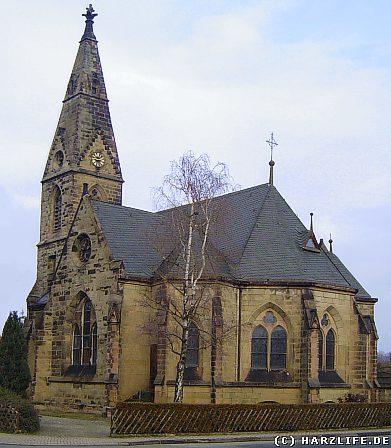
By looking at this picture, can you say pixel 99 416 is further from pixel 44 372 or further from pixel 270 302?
pixel 270 302

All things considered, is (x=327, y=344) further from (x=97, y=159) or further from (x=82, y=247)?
(x=97, y=159)

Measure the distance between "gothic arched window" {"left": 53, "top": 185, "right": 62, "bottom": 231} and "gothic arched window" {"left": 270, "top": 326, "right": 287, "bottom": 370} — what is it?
19501 mm

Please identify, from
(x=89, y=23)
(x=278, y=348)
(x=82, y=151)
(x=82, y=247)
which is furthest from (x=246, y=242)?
(x=89, y=23)

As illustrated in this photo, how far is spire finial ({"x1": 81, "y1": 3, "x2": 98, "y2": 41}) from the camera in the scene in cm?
5278

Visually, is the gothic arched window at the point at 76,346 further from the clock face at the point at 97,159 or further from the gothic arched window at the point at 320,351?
the clock face at the point at 97,159

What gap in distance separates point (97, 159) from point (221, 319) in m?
19.5

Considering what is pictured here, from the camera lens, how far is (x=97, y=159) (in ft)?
166

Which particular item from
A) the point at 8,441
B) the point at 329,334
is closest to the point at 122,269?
the point at 329,334

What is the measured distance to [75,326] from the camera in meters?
40.4

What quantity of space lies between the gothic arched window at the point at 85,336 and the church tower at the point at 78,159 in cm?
999

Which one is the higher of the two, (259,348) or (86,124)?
(86,124)

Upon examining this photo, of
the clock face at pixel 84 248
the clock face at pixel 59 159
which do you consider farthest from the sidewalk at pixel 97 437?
the clock face at pixel 59 159

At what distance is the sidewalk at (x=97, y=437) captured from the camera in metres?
22.9

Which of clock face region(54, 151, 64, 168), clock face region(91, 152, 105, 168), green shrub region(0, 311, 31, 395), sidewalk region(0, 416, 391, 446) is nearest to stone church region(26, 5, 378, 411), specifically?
green shrub region(0, 311, 31, 395)
